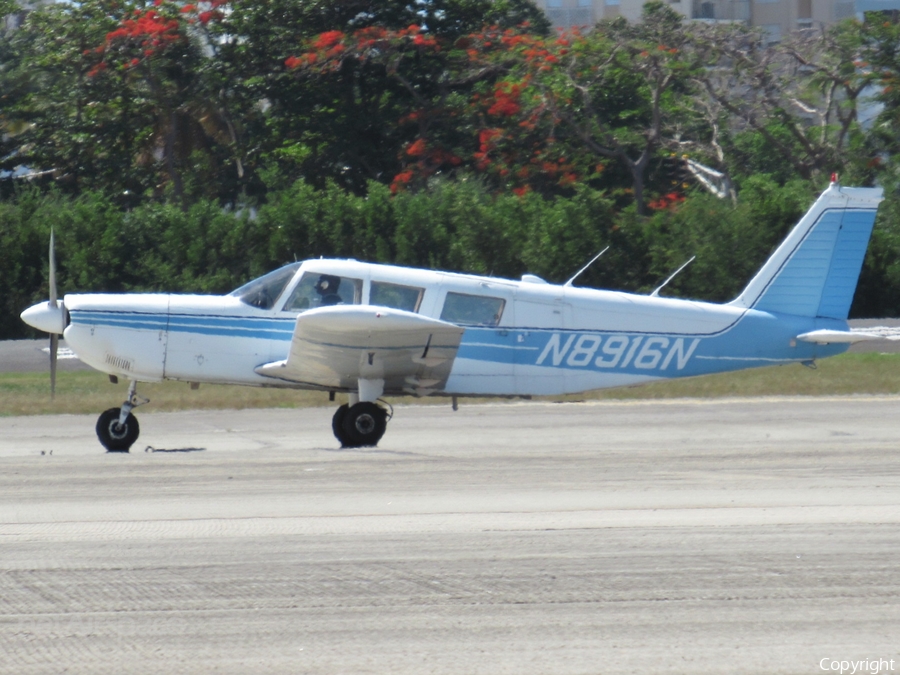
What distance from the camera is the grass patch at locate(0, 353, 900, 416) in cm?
1695

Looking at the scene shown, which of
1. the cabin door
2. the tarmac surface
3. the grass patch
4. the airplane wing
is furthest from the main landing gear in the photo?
the grass patch

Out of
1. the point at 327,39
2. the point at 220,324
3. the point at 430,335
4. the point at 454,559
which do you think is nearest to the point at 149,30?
the point at 327,39

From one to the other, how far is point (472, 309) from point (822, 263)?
3885 mm

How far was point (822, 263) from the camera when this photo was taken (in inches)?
499

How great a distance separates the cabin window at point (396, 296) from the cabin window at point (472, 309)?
317 mm

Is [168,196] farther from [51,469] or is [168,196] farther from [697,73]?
[51,469]

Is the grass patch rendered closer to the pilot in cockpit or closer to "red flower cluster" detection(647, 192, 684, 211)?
"red flower cluster" detection(647, 192, 684, 211)

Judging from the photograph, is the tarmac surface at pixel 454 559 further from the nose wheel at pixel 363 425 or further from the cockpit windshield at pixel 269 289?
the cockpit windshield at pixel 269 289

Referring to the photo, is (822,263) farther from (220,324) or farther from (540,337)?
(220,324)

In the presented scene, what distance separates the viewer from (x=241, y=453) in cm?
1141

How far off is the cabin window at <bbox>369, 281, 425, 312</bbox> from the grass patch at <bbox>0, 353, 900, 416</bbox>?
217 inches

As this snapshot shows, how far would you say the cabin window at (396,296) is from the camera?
1160cm

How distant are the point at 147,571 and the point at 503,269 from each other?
17.0 metres

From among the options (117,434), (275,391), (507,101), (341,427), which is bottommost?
(275,391)
